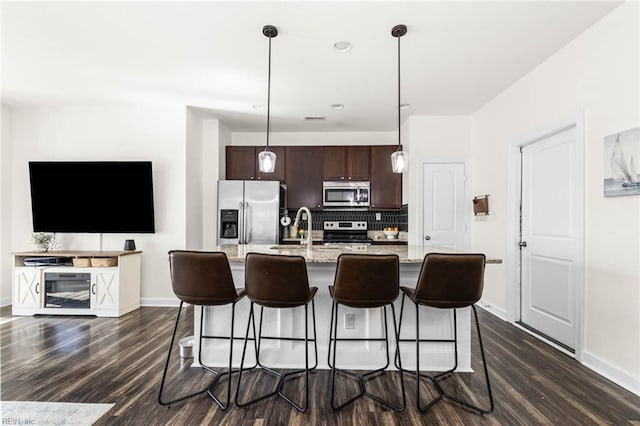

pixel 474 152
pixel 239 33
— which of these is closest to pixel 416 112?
pixel 474 152

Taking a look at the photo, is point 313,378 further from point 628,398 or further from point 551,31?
point 551,31

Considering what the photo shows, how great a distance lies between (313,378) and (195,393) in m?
0.82

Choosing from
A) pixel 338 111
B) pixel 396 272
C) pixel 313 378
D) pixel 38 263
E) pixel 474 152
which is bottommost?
pixel 313 378

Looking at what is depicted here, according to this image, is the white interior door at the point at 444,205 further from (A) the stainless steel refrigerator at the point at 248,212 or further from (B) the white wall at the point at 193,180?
(B) the white wall at the point at 193,180

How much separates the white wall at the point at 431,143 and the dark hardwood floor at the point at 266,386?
2113 mm

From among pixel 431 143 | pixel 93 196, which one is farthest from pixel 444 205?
pixel 93 196

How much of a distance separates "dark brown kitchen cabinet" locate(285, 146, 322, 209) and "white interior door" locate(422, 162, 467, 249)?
1.66 metres

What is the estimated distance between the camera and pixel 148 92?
12.3 ft

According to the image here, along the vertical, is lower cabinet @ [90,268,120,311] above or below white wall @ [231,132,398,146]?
below

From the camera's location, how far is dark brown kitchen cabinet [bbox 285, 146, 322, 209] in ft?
16.7

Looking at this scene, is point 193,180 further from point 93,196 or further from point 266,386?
point 266,386

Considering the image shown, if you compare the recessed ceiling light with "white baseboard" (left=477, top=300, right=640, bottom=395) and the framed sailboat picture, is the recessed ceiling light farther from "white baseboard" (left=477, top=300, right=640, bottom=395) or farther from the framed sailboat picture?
"white baseboard" (left=477, top=300, right=640, bottom=395)

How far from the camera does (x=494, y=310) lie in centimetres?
392

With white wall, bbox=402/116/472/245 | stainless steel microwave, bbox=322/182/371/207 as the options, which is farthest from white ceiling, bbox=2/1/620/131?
stainless steel microwave, bbox=322/182/371/207
